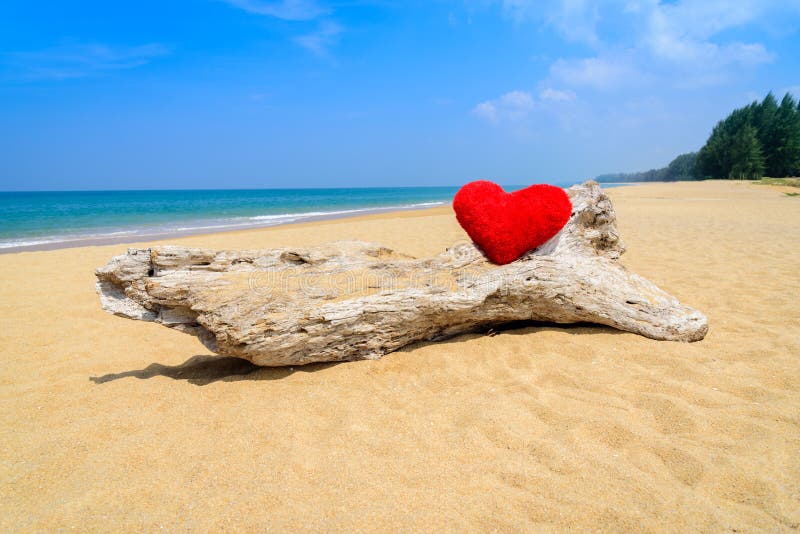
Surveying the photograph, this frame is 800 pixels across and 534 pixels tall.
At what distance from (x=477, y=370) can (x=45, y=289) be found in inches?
279

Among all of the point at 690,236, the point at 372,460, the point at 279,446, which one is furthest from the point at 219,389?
the point at 690,236

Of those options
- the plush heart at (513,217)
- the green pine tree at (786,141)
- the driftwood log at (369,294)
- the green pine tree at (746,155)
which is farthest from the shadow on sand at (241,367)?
the green pine tree at (786,141)

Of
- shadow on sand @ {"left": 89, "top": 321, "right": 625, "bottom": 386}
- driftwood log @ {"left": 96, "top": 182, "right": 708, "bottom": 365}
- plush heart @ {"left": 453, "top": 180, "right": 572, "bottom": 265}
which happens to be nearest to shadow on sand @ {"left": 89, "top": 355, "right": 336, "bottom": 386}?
shadow on sand @ {"left": 89, "top": 321, "right": 625, "bottom": 386}

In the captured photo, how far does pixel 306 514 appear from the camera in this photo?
1885mm

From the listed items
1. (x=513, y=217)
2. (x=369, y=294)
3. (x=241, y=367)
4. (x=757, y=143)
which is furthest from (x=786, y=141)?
(x=241, y=367)

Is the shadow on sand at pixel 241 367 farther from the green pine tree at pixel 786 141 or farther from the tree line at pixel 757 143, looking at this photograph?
the green pine tree at pixel 786 141

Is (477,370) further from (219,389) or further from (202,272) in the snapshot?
(202,272)

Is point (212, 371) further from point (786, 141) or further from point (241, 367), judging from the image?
point (786, 141)

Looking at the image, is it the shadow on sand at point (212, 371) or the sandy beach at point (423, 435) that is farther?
the shadow on sand at point (212, 371)

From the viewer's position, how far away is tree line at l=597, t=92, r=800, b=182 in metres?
37.6

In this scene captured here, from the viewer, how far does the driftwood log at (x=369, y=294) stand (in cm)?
304

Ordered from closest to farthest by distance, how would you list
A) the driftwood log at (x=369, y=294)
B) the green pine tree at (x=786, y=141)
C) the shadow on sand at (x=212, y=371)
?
1. the driftwood log at (x=369, y=294)
2. the shadow on sand at (x=212, y=371)
3. the green pine tree at (x=786, y=141)

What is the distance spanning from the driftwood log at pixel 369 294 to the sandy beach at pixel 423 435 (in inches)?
8.4

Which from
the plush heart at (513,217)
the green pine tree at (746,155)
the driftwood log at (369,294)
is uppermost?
the green pine tree at (746,155)
